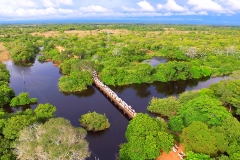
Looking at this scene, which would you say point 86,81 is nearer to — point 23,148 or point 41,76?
point 41,76

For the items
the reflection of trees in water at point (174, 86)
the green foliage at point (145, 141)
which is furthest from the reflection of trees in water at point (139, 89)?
the green foliage at point (145, 141)

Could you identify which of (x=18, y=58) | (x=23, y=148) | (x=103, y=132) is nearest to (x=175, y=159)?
(x=103, y=132)

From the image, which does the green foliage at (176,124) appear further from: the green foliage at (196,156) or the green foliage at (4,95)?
the green foliage at (4,95)

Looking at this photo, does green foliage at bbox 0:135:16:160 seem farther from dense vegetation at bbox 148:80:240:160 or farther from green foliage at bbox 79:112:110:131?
dense vegetation at bbox 148:80:240:160

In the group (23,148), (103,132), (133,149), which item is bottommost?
(103,132)

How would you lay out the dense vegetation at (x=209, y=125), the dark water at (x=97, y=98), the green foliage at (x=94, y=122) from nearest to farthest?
1. the dense vegetation at (x=209, y=125)
2. the dark water at (x=97, y=98)
3. the green foliage at (x=94, y=122)

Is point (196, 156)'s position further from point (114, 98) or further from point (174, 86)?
point (174, 86)

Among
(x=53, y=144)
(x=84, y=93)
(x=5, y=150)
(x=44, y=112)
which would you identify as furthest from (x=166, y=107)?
(x=5, y=150)
